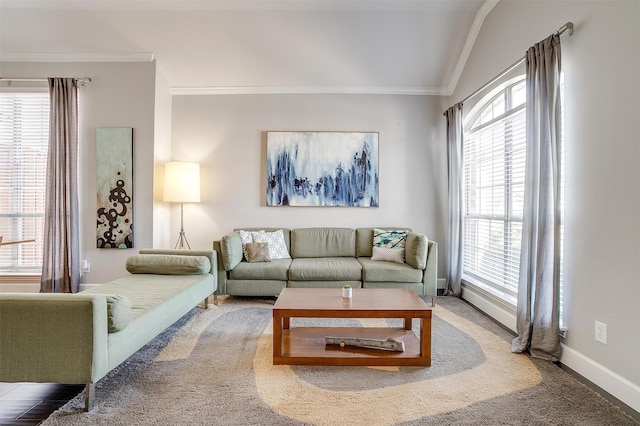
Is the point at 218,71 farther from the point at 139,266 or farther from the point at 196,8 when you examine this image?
the point at 139,266

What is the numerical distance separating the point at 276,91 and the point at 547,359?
13.1 feet

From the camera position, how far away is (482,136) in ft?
12.1

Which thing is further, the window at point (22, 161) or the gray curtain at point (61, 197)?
the window at point (22, 161)

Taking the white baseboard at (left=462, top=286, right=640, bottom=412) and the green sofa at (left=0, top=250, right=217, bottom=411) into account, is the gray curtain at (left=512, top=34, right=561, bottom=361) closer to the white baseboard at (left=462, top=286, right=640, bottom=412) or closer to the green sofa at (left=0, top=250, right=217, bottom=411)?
the white baseboard at (left=462, top=286, right=640, bottom=412)

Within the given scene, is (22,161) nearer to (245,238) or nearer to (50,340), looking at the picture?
(245,238)

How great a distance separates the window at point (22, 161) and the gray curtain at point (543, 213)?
16.8 ft

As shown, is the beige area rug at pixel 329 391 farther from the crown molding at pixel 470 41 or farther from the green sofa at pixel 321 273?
the crown molding at pixel 470 41

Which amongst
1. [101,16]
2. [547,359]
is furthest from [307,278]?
[101,16]

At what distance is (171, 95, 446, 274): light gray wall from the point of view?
173 inches

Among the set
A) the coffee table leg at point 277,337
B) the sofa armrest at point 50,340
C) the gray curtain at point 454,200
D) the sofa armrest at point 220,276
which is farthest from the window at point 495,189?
the sofa armrest at point 50,340

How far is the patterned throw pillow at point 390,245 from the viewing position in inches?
153

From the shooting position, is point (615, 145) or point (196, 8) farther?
point (196, 8)

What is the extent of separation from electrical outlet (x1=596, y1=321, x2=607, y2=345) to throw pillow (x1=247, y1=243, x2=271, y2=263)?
9.57ft

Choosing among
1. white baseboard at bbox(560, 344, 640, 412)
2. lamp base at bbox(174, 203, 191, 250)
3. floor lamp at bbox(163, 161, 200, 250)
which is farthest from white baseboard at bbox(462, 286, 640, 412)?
lamp base at bbox(174, 203, 191, 250)
